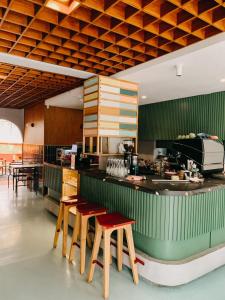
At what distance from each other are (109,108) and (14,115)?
709cm

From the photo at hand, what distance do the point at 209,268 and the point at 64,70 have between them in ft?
13.2

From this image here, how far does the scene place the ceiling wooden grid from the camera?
250 centimetres

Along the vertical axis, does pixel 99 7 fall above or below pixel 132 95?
above

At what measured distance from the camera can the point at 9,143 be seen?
40.7 ft

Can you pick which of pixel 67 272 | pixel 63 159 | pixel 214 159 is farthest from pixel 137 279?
pixel 63 159

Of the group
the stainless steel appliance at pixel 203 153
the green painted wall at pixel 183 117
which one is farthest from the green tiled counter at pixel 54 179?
the green painted wall at pixel 183 117

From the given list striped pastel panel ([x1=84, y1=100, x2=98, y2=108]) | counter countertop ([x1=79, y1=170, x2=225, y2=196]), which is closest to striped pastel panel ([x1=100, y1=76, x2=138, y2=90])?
striped pastel panel ([x1=84, y1=100, x2=98, y2=108])

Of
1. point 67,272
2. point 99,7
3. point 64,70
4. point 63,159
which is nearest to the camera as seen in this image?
point 99,7

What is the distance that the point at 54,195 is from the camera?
5.44 m

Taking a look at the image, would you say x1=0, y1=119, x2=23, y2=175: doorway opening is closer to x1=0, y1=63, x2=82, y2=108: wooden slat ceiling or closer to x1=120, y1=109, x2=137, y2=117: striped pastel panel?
x1=0, y1=63, x2=82, y2=108: wooden slat ceiling

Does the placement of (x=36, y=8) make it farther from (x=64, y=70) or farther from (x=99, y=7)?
(x=64, y=70)

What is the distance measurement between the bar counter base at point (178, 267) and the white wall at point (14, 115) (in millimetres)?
8766

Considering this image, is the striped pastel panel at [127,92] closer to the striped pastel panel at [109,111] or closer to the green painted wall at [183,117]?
the striped pastel panel at [109,111]

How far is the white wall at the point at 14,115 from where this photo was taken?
10039 millimetres
